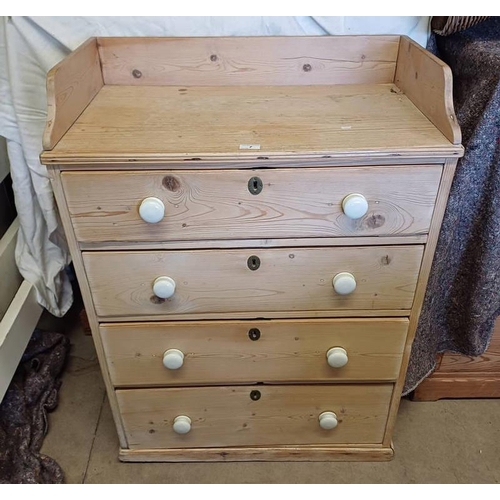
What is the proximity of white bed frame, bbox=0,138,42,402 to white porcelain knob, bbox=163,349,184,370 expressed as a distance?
412 mm

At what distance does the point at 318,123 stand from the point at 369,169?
0.47 ft

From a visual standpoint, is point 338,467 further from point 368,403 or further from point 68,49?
point 68,49

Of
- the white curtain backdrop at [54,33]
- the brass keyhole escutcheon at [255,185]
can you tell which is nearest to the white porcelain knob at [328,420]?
the brass keyhole escutcheon at [255,185]

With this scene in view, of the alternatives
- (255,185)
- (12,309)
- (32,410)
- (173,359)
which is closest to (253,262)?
(255,185)

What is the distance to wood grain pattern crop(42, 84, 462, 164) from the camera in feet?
2.57

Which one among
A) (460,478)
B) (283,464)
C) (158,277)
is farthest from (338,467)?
(158,277)

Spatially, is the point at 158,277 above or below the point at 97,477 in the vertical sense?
above

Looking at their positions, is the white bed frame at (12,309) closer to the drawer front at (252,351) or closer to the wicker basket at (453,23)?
the drawer front at (252,351)

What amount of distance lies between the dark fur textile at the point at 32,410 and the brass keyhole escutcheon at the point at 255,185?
83 cm

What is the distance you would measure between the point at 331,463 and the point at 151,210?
2.56 feet

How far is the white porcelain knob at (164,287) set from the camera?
0.90m

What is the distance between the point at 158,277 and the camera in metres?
0.91

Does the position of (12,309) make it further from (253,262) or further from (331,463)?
(331,463)
